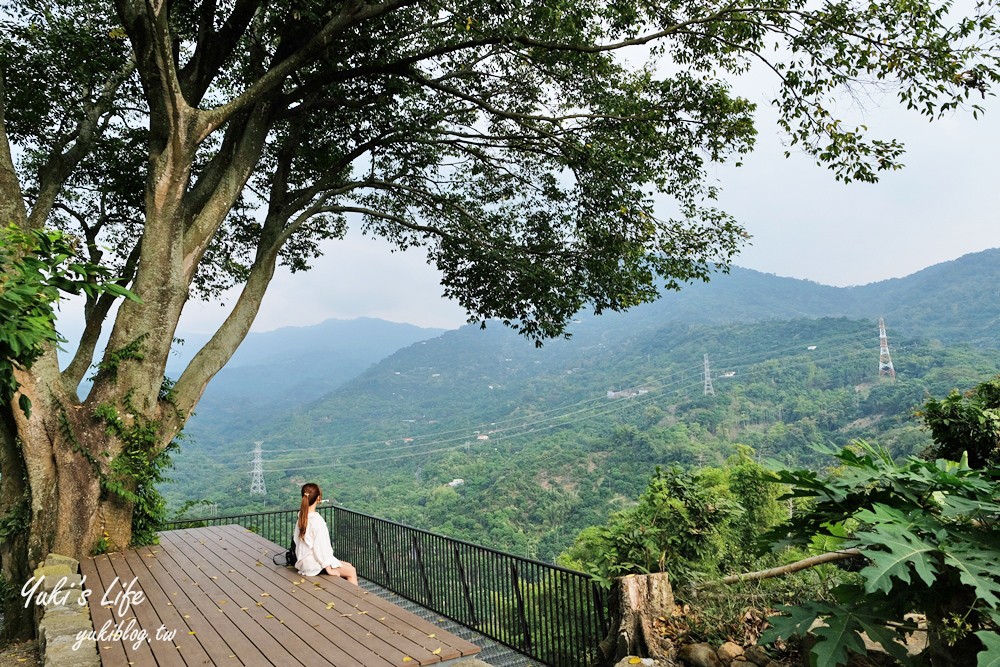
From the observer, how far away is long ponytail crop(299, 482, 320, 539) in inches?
208

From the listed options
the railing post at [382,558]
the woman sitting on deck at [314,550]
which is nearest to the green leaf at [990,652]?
the woman sitting on deck at [314,550]

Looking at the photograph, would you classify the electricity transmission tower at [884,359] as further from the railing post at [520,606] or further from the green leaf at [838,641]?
the green leaf at [838,641]

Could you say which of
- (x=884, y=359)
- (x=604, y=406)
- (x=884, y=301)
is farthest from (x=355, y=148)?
(x=884, y=301)

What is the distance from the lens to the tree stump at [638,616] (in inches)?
152

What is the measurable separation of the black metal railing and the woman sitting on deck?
1299mm

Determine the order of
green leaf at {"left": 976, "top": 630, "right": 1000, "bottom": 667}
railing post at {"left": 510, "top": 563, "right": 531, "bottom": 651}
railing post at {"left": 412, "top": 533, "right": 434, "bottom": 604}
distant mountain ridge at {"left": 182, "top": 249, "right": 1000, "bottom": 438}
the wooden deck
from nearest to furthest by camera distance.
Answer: green leaf at {"left": 976, "top": 630, "right": 1000, "bottom": 667} → the wooden deck → railing post at {"left": 510, "top": 563, "right": 531, "bottom": 651} → railing post at {"left": 412, "top": 533, "right": 434, "bottom": 604} → distant mountain ridge at {"left": 182, "top": 249, "right": 1000, "bottom": 438}

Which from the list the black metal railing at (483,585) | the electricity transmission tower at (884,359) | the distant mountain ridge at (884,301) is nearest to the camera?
the black metal railing at (483,585)

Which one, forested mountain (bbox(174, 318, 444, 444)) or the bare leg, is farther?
forested mountain (bbox(174, 318, 444, 444))

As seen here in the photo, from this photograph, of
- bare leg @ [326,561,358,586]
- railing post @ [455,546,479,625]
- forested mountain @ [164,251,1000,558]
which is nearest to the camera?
bare leg @ [326,561,358,586]

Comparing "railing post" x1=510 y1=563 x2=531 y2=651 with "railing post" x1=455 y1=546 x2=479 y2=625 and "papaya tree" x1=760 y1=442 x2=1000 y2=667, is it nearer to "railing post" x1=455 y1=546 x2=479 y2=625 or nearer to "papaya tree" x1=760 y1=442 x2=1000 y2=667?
"railing post" x1=455 y1=546 x2=479 y2=625

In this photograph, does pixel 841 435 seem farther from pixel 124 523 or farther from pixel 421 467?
pixel 124 523

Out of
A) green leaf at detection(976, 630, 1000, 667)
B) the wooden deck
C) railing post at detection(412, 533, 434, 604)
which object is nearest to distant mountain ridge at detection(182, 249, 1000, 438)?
railing post at detection(412, 533, 434, 604)

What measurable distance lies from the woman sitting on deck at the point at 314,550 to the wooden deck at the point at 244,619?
0.13 metres

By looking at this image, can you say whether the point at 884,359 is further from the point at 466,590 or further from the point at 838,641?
the point at 838,641
